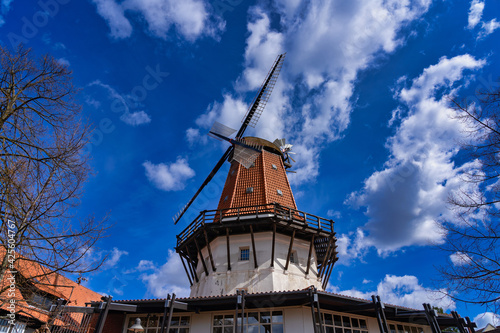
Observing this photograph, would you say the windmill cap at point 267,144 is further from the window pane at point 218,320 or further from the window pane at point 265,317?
the window pane at point 218,320

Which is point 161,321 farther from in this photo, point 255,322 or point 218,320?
point 255,322

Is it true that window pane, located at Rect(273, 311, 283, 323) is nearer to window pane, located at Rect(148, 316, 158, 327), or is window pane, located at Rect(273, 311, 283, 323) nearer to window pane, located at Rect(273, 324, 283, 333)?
window pane, located at Rect(273, 324, 283, 333)

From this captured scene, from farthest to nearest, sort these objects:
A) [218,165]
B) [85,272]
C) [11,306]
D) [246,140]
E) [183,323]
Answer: [218,165], [246,140], [183,323], [85,272], [11,306]

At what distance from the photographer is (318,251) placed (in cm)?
1902

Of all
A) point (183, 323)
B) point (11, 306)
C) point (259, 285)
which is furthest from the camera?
point (259, 285)

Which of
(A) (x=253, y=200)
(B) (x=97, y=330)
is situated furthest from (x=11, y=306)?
(A) (x=253, y=200)

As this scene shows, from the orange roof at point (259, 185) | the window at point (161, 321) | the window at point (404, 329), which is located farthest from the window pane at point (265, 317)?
the window at point (404, 329)

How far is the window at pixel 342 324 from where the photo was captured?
41.4ft

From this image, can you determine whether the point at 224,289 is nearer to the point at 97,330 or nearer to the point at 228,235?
the point at 228,235

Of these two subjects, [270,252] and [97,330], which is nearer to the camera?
[97,330]

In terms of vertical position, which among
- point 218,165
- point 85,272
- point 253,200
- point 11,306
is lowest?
point 11,306

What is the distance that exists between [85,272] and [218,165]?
63.2 ft

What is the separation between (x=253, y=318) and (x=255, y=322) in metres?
0.20

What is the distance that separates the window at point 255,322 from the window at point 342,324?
1.80m
